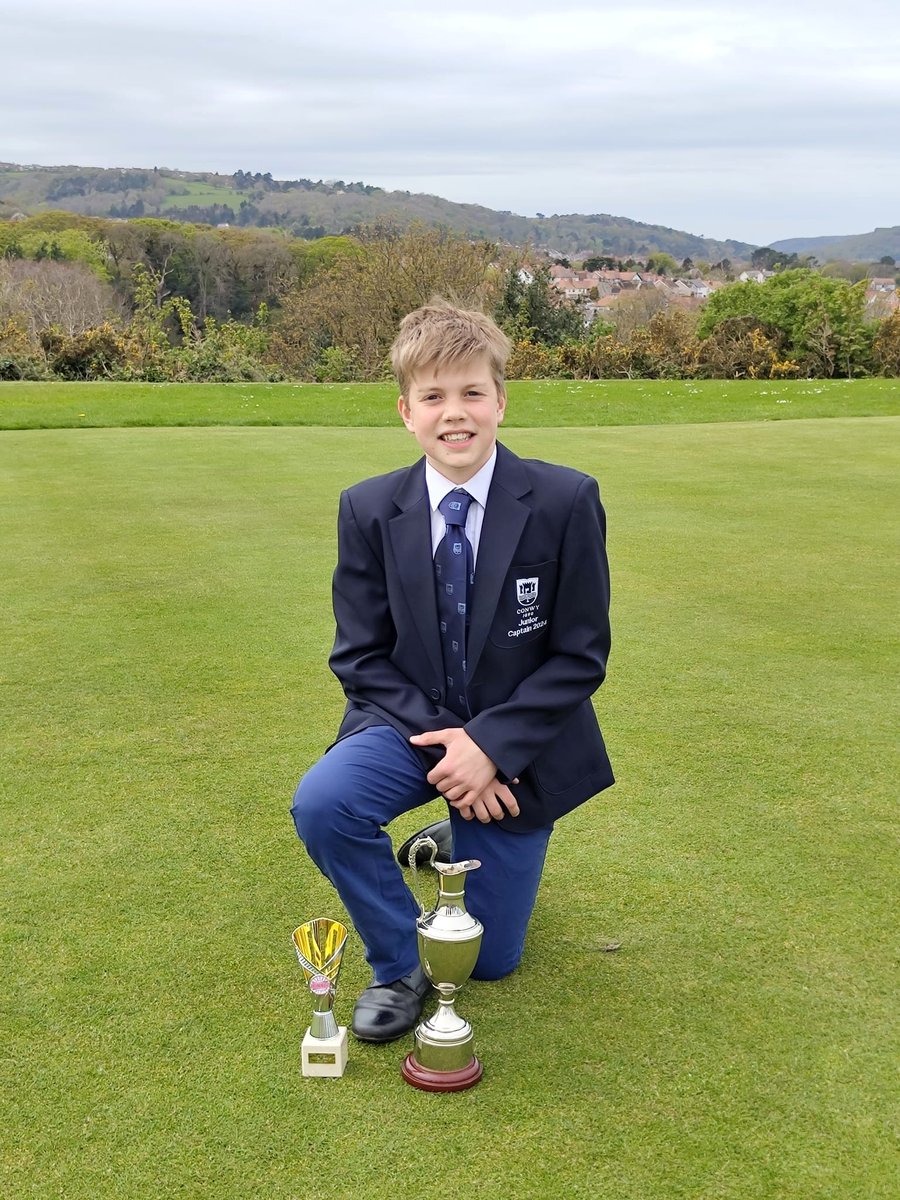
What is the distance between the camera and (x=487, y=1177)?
249 centimetres

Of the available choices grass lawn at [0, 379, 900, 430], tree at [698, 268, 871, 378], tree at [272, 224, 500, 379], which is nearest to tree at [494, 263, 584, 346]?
tree at [272, 224, 500, 379]

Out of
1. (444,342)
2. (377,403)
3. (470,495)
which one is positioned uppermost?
(444,342)

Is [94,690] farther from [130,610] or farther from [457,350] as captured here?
[457,350]

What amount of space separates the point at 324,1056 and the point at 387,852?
20.9 inches

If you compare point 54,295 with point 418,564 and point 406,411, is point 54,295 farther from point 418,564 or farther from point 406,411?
point 418,564

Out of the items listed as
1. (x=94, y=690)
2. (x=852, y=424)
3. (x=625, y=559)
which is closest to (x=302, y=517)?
(x=625, y=559)

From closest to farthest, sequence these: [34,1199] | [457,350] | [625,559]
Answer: [34,1199] → [457,350] → [625,559]

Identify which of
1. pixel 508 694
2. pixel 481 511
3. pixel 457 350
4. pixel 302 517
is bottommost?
pixel 302 517

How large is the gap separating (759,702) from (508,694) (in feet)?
7.55

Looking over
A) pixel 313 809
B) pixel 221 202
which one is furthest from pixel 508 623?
pixel 221 202

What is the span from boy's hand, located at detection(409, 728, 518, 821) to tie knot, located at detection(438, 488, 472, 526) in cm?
54

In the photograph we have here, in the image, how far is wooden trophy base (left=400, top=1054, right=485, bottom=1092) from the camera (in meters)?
2.79

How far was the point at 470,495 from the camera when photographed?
334cm

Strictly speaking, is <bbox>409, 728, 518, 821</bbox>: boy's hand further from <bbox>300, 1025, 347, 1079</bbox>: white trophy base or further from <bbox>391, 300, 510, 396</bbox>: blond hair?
<bbox>391, 300, 510, 396</bbox>: blond hair
